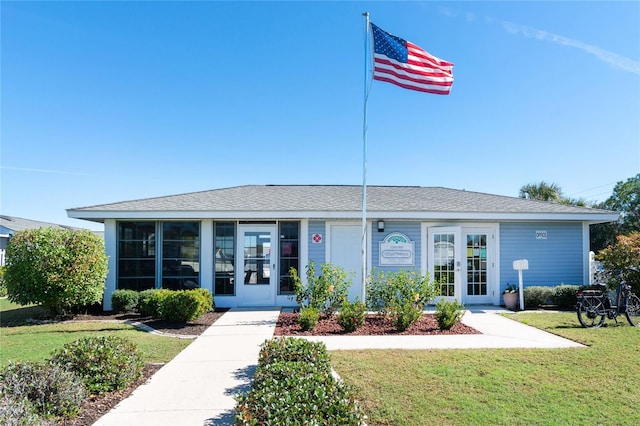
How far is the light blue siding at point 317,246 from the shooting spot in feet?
34.3

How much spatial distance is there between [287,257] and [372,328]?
3.67 metres

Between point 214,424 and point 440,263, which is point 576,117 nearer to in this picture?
point 440,263

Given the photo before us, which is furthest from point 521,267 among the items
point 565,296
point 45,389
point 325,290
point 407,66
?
point 45,389

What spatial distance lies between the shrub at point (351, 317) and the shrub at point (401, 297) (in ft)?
2.41

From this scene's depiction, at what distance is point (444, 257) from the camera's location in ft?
34.9

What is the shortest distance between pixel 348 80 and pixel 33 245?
9.51 meters

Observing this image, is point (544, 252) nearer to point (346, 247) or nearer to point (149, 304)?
point (346, 247)

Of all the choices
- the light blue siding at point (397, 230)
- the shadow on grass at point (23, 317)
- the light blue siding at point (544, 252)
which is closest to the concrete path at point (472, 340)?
the light blue siding at point (397, 230)

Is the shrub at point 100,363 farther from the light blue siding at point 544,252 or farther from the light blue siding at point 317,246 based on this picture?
the light blue siding at point 544,252

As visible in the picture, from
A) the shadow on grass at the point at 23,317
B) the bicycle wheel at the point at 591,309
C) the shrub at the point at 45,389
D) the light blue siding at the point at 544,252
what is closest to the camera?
the shrub at the point at 45,389

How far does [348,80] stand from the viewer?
11.3 metres

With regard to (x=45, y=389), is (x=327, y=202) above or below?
above

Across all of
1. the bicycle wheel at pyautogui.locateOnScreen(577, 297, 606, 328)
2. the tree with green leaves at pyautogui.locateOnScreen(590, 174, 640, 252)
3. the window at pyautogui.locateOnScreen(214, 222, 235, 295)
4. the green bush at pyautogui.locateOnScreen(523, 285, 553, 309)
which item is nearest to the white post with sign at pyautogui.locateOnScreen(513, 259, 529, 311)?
the green bush at pyautogui.locateOnScreen(523, 285, 553, 309)

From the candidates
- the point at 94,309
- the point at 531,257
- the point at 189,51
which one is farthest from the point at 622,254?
the point at 94,309
